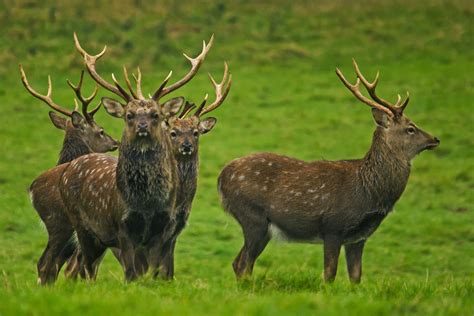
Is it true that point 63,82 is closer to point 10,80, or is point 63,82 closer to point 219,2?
point 10,80

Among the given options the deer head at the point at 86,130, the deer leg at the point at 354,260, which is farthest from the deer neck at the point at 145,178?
the deer head at the point at 86,130

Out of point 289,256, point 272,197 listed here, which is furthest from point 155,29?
point 272,197

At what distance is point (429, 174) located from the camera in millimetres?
17578

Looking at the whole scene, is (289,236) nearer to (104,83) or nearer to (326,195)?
(326,195)

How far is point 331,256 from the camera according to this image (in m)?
10.3

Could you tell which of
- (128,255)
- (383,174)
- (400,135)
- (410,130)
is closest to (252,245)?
(383,174)

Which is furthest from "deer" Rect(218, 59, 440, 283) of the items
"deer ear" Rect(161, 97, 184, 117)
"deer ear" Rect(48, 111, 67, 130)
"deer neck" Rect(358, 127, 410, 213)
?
"deer ear" Rect(48, 111, 67, 130)

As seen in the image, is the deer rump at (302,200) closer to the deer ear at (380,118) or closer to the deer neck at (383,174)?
the deer neck at (383,174)

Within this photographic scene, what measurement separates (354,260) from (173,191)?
2302 millimetres

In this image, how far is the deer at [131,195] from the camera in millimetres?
8805

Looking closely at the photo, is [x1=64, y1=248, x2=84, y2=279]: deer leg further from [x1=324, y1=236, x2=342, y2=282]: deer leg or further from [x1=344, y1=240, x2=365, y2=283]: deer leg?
[x1=344, y1=240, x2=365, y2=283]: deer leg

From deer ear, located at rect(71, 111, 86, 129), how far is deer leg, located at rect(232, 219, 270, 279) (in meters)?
2.27

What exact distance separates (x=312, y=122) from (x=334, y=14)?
336 inches

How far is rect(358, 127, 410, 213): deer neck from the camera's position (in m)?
10.6
